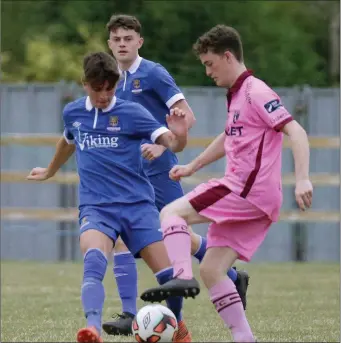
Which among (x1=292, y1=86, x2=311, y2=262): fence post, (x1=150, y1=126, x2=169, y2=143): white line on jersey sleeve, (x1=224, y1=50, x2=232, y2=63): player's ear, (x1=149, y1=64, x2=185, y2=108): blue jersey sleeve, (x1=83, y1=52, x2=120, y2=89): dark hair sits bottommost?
(x1=292, y1=86, x2=311, y2=262): fence post

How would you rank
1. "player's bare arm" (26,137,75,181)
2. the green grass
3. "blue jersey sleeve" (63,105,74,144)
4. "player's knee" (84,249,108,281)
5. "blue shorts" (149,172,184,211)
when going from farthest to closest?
the green grass < "blue shorts" (149,172,184,211) < "player's bare arm" (26,137,75,181) < "blue jersey sleeve" (63,105,74,144) < "player's knee" (84,249,108,281)

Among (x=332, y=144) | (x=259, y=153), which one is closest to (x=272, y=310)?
(x=259, y=153)

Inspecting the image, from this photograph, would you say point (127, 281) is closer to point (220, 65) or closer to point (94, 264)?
point (94, 264)

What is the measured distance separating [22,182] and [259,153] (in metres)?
11.5

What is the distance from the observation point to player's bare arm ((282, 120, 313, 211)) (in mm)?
6652

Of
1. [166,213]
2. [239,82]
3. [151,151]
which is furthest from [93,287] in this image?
[239,82]

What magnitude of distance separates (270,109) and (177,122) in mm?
799

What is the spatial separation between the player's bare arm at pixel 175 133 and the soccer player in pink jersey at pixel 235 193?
402 mm

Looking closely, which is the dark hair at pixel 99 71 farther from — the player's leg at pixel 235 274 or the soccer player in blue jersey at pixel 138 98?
the player's leg at pixel 235 274

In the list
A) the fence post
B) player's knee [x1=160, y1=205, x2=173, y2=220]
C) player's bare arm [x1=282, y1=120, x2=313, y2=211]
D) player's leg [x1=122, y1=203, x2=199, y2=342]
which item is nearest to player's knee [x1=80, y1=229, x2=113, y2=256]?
player's leg [x1=122, y1=203, x2=199, y2=342]

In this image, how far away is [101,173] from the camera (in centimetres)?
774

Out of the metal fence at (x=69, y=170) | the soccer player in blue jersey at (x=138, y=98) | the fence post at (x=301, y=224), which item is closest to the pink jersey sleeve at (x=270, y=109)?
the soccer player in blue jersey at (x=138, y=98)

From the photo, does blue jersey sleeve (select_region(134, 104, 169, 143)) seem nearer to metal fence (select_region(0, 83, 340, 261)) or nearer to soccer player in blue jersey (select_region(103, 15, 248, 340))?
soccer player in blue jersey (select_region(103, 15, 248, 340))

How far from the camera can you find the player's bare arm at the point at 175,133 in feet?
24.8
